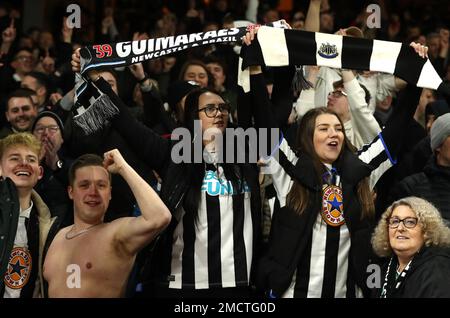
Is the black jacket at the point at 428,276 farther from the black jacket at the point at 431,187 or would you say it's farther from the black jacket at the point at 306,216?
the black jacket at the point at 431,187

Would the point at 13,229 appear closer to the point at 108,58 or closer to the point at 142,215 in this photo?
the point at 142,215

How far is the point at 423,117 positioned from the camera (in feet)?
24.9

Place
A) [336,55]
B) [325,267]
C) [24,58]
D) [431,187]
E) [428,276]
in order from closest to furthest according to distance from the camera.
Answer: [428,276] < [325,267] < [336,55] < [431,187] < [24,58]

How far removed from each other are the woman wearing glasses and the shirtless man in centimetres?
121

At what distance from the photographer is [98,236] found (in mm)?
5102

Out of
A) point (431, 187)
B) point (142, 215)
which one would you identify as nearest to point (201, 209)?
point (142, 215)

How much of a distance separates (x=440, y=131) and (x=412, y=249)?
3.60ft

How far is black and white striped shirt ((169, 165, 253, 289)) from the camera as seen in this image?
5.17m

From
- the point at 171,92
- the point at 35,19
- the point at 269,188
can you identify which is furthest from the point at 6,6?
the point at 269,188

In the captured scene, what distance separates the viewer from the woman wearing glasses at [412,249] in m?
4.86

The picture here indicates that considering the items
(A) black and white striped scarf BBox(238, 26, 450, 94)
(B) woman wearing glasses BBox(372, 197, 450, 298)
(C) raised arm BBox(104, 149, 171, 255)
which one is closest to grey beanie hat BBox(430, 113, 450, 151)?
(A) black and white striped scarf BBox(238, 26, 450, 94)

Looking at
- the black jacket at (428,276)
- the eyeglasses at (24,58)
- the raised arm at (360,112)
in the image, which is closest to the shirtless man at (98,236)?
the black jacket at (428,276)

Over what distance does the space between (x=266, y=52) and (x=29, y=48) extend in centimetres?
448

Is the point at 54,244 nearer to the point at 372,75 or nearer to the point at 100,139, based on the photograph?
the point at 100,139
